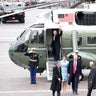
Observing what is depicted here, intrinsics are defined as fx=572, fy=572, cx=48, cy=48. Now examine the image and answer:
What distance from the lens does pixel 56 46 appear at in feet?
81.6

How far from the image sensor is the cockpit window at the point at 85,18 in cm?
2636

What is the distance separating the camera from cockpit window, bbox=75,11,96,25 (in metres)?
26.4

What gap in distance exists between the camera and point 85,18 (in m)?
26.5

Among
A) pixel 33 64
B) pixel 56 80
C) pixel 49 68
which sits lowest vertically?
pixel 49 68

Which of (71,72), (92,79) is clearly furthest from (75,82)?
(92,79)

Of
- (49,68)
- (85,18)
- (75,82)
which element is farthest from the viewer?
(85,18)

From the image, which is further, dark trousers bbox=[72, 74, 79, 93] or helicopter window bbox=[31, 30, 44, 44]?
helicopter window bbox=[31, 30, 44, 44]

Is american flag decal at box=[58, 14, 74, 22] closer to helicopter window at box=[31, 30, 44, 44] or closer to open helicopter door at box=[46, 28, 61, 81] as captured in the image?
open helicopter door at box=[46, 28, 61, 81]

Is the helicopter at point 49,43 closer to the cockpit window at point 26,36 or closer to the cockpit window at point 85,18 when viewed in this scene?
the cockpit window at point 26,36

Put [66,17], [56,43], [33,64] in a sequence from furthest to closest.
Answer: [66,17] < [56,43] < [33,64]

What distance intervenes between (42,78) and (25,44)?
66.7 inches

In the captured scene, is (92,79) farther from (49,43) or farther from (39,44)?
(49,43)

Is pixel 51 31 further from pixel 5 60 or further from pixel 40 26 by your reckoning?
pixel 5 60

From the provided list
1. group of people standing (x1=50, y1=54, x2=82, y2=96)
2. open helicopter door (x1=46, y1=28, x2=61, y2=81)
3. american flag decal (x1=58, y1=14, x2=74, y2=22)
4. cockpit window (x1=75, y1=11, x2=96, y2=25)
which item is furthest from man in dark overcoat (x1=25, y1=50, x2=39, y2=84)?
cockpit window (x1=75, y1=11, x2=96, y2=25)
